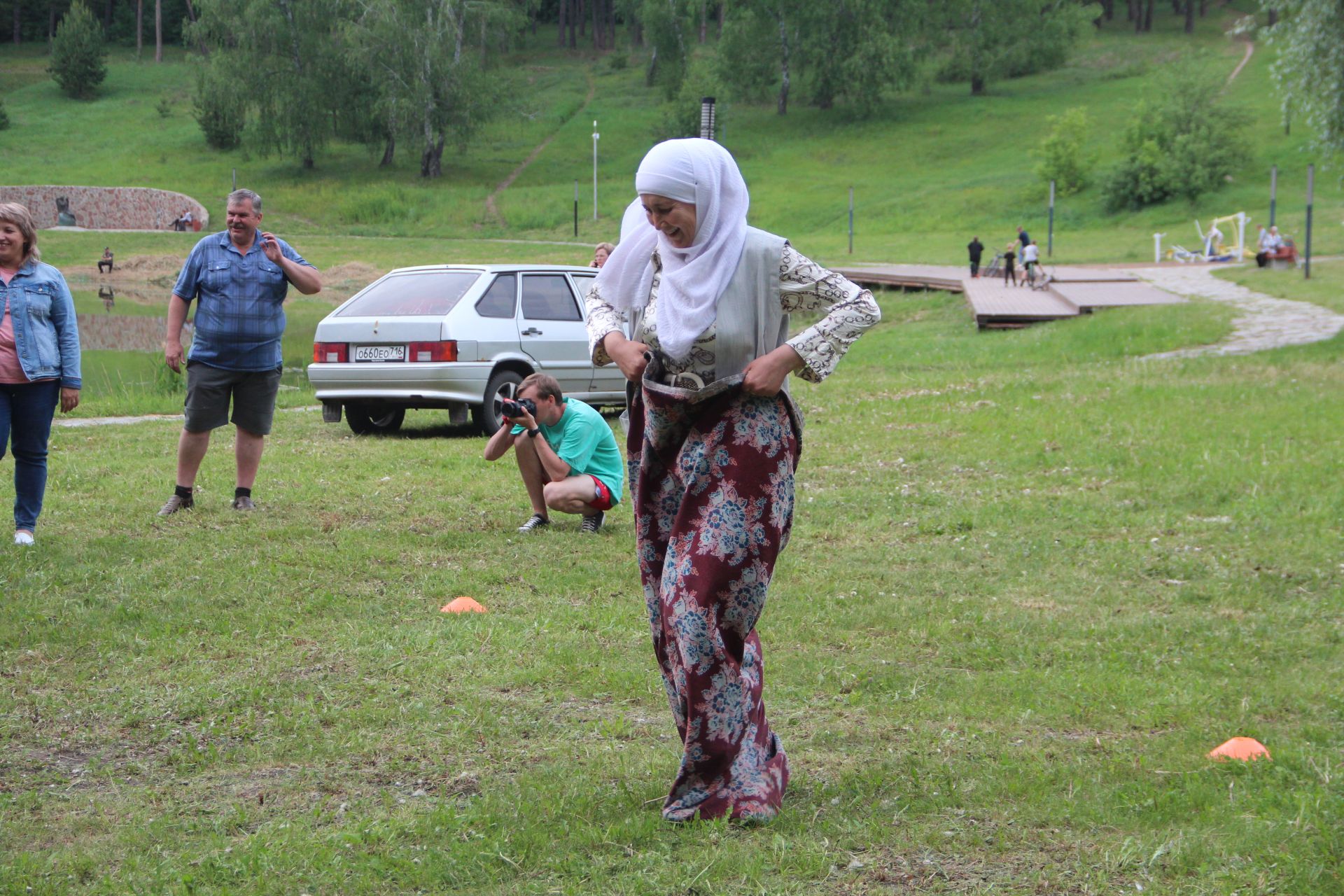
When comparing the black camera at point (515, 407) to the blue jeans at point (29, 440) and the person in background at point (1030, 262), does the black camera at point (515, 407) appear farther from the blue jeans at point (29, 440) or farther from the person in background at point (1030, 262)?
the person in background at point (1030, 262)

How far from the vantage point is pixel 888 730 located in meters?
4.65

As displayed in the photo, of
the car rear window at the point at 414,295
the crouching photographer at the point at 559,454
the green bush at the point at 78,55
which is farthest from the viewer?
the green bush at the point at 78,55

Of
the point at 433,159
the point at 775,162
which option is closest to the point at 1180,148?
the point at 775,162

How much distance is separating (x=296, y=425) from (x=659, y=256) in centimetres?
1046

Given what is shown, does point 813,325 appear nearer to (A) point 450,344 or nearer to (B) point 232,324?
(B) point 232,324

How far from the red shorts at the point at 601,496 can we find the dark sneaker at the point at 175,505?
2.58m

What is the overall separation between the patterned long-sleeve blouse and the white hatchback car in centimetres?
803

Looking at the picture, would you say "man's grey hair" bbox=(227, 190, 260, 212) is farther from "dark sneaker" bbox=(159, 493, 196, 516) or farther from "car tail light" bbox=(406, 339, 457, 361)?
"car tail light" bbox=(406, 339, 457, 361)

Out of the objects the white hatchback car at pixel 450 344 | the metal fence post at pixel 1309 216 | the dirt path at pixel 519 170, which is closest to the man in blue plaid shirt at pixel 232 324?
the white hatchback car at pixel 450 344

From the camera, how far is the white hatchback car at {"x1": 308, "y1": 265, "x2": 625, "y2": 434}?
484 inches

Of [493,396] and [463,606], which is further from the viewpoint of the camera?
[493,396]

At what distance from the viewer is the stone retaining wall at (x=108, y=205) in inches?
2338

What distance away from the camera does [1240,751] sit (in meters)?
4.31

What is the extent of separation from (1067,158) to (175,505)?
4959 cm
